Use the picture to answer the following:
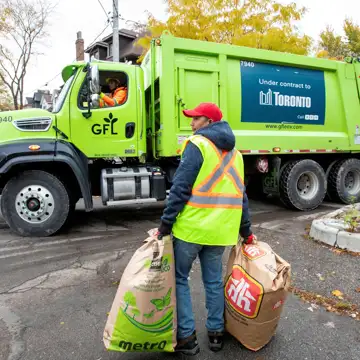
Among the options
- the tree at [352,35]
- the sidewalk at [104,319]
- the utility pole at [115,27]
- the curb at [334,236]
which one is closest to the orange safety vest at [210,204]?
the sidewalk at [104,319]

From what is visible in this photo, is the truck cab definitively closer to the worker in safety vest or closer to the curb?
the curb

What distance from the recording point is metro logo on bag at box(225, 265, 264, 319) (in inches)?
86.0

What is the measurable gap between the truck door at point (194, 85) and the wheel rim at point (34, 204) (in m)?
2.39

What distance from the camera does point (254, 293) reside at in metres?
2.19

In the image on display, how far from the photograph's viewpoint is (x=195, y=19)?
10.8m

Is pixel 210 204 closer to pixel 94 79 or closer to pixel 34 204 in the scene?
pixel 94 79

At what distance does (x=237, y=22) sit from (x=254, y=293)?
10.2m

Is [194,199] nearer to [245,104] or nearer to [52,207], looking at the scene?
[52,207]

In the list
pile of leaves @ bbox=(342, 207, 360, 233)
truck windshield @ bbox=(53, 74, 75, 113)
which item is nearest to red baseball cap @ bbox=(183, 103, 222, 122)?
pile of leaves @ bbox=(342, 207, 360, 233)

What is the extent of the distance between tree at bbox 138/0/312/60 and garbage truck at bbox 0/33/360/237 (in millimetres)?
3392

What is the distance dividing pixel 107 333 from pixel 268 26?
35.4 ft

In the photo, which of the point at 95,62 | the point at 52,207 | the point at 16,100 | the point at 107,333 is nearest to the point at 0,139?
the point at 52,207

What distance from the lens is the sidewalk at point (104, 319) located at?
2314mm

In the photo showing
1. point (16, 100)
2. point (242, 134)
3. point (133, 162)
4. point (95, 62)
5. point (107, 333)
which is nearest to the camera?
point (107, 333)
